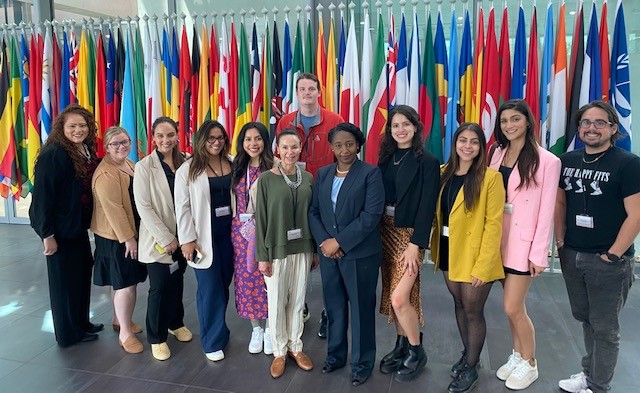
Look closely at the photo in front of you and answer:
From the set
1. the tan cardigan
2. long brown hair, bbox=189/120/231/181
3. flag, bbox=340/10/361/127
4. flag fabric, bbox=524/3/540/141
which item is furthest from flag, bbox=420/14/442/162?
the tan cardigan

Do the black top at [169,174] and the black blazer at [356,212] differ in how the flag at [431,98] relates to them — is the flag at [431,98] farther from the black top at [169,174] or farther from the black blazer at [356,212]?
the black top at [169,174]

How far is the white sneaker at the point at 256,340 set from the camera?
2.79 meters

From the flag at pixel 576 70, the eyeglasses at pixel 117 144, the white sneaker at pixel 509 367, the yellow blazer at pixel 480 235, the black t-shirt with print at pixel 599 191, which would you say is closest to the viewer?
the black t-shirt with print at pixel 599 191

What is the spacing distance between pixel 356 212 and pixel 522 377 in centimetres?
124

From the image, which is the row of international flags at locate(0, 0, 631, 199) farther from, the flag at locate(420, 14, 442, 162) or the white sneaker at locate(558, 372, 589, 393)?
the white sneaker at locate(558, 372, 589, 393)

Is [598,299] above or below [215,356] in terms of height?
above

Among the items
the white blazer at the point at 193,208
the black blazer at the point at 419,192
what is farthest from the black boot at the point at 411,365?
the white blazer at the point at 193,208

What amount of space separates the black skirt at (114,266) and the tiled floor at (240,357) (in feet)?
1.46

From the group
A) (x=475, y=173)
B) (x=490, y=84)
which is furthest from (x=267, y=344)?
(x=490, y=84)

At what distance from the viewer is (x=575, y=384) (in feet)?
7.68

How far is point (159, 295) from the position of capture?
269cm

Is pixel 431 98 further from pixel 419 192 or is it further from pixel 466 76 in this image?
pixel 419 192

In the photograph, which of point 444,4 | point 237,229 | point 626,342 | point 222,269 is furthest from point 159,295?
point 444,4

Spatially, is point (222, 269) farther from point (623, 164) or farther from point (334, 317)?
point (623, 164)
